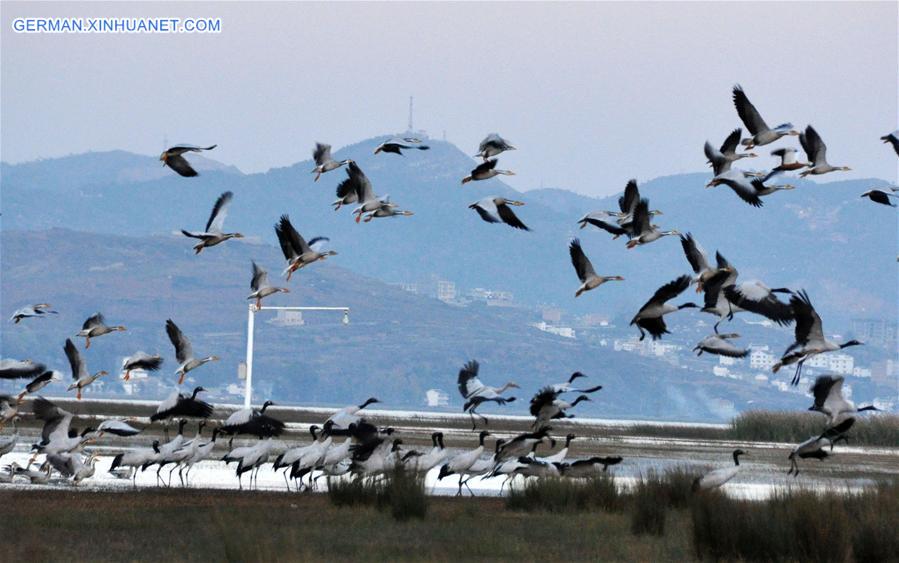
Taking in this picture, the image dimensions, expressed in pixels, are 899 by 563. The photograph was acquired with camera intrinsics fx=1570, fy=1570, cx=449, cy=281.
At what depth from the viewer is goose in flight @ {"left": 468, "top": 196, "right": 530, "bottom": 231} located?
73.0 feet

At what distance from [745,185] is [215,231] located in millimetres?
7493

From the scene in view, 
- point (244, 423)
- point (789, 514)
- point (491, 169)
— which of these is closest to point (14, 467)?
point (244, 423)

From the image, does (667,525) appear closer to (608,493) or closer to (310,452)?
(608,493)

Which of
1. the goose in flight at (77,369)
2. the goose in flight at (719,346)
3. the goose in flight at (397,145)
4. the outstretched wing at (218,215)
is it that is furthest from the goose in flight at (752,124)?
the goose in flight at (77,369)

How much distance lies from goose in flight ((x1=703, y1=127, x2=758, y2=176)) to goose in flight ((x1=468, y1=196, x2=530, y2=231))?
8.95 feet

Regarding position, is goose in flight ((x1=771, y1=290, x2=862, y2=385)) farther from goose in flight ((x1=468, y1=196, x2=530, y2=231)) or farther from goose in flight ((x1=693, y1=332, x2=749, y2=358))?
goose in flight ((x1=468, y1=196, x2=530, y2=231))

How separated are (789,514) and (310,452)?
10.5 meters

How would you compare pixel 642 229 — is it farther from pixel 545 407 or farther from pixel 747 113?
pixel 545 407

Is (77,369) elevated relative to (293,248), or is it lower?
lower

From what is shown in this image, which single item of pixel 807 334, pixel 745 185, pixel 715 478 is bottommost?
pixel 715 478

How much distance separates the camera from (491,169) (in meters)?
22.8

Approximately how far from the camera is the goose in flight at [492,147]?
22703 millimetres

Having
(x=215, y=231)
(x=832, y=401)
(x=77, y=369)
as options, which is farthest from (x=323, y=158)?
(x=832, y=401)

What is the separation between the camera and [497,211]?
22594 millimetres
